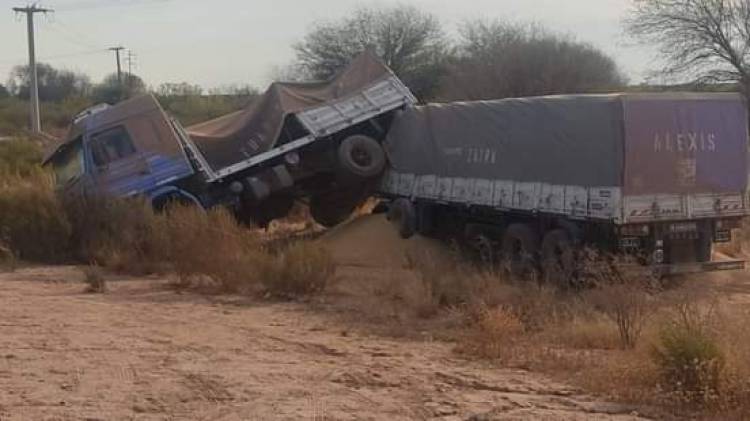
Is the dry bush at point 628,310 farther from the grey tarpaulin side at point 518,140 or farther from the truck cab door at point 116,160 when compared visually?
the truck cab door at point 116,160

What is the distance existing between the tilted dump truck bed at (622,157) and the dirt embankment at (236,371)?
427 centimetres

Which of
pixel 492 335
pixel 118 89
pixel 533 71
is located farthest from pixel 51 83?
pixel 492 335

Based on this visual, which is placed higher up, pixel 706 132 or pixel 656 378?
pixel 706 132

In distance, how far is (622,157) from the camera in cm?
1465

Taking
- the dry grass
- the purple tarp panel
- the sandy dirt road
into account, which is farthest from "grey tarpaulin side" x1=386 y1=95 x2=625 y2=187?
the sandy dirt road

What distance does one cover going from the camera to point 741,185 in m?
15.7

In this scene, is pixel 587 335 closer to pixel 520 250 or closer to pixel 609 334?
pixel 609 334

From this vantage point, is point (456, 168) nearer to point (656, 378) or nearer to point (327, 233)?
point (327, 233)

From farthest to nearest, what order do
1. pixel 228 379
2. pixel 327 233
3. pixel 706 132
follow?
1. pixel 327 233
2. pixel 706 132
3. pixel 228 379

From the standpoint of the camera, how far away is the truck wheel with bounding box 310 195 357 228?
23.7 meters

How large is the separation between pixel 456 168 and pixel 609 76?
2463cm

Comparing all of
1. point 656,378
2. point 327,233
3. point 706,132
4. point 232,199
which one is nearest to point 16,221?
point 232,199

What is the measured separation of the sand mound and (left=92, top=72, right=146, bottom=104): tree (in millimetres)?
43813

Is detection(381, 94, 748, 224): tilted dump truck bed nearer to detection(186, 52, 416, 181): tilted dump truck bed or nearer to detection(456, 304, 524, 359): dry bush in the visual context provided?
detection(456, 304, 524, 359): dry bush
